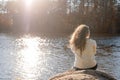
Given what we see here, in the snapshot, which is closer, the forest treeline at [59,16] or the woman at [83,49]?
the woman at [83,49]

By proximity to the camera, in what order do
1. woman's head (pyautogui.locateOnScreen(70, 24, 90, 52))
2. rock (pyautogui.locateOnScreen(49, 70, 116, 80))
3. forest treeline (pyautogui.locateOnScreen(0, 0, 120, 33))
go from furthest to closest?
forest treeline (pyautogui.locateOnScreen(0, 0, 120, 33)) → woman's head (pyautogui.locateOnScreen(70, 24, 90, 52)) → rock (pyautogui.locateOnScreen(49, 70, 116, 80))

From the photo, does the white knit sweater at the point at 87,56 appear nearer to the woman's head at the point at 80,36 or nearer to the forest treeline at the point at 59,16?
the woman's head at the point at 80,36

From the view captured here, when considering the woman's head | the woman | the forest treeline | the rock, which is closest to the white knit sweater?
the woman

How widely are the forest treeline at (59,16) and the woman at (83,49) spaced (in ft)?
142

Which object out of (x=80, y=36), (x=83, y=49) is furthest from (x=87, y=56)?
(x=80, y=36)

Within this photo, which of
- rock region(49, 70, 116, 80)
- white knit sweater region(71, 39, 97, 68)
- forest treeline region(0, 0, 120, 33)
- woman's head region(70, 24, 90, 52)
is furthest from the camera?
forest treeline region(0, 0, 120, 33)

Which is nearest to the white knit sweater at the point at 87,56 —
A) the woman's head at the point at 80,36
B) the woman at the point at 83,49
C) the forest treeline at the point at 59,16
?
the woman at the point at 83,49

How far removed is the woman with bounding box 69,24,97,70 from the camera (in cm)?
611

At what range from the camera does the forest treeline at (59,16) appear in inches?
2000

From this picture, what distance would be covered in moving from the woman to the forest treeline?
142ft

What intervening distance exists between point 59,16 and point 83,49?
47.9 metres

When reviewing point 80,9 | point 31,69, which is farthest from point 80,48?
point 80,9

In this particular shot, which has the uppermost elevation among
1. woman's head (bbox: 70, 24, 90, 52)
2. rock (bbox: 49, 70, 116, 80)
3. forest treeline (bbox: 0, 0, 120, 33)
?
woman's head (bbox: 70, 24, 90, 52)

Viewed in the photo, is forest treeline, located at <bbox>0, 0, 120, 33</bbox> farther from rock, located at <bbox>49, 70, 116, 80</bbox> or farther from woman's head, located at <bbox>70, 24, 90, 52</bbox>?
rock, located at <bbox>49, 70, 116, 80</bbox>
